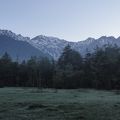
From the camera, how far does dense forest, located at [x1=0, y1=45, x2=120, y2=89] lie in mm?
107438

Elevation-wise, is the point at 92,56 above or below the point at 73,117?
above

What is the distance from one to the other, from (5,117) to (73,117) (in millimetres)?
4937

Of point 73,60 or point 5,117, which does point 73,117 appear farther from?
point 73,60

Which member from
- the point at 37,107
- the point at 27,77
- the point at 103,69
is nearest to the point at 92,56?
the point at 103,69

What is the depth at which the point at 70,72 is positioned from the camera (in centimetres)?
11394

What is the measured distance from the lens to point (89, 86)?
4380 inches

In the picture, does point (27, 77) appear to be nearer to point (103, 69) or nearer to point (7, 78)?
point (7, 78)

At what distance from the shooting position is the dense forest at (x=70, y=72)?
107438 mm

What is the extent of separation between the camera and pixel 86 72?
11419 centimetres

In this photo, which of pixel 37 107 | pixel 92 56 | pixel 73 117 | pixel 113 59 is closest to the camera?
pixel 73 117

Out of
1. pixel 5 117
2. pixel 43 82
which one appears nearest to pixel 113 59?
pixel 43 82

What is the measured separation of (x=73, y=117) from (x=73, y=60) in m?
103

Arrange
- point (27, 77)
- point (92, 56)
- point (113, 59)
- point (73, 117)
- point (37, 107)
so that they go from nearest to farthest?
point (73, 117) → point (37, 107) → point (113, 59) → point (92, 56) → point (27, 77)

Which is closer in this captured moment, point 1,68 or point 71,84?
point 71,84
